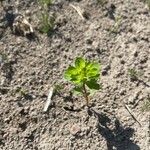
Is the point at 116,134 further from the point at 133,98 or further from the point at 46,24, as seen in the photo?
the point at 46,24

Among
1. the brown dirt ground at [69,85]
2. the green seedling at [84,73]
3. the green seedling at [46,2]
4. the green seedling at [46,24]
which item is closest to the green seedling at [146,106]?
the brown dirt ground at [69,85]

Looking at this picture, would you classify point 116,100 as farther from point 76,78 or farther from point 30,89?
point 30,89

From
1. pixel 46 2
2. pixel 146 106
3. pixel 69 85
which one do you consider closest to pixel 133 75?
pixel 146 106

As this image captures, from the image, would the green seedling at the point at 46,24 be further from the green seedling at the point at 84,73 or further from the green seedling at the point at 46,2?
the green seedling at the point at 84,73

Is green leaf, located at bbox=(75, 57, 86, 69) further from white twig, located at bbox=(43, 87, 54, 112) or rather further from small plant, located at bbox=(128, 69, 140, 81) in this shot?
small plant, located at bbox=(128, 69, 140, 81)

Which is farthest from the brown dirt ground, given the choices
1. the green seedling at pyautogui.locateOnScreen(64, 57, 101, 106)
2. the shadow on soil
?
the green seedling at pyautogui.locateOnScreen(64, 57, 101, 106)

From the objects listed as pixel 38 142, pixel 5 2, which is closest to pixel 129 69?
pixel 38 142

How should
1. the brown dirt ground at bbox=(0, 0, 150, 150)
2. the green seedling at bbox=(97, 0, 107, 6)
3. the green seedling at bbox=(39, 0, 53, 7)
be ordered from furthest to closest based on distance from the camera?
the green seedling at bbox=(97, 0, 107, 6) → the green seedling at bbox=(39, 0, 53, 7) → the brown dirt ground at bbox=(0, 0, 150, 150)
